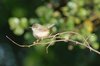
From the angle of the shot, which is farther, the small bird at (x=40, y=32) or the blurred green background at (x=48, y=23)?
the blurred green background at (x=48, y=23)

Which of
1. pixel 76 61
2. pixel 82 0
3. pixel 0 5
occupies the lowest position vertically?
pixel 76 61

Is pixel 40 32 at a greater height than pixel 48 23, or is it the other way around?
pixel 40 32

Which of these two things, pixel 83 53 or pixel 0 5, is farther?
pixel 83 53

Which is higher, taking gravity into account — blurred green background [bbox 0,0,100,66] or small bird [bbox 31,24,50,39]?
small bird [bbox 31,24,50,39]

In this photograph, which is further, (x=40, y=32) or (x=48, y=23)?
(x=48, y=23)

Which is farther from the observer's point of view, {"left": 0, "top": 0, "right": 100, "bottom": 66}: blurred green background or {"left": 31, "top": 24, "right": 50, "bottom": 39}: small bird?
{"left": 0, "top": 0, "right": 100, "bottom": 66}: blurred green background

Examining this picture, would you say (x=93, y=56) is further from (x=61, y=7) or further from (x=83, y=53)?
(x=61, y=7)

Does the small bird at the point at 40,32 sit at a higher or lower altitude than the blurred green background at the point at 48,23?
higher

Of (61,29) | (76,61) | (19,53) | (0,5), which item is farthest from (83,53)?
(61,29)
